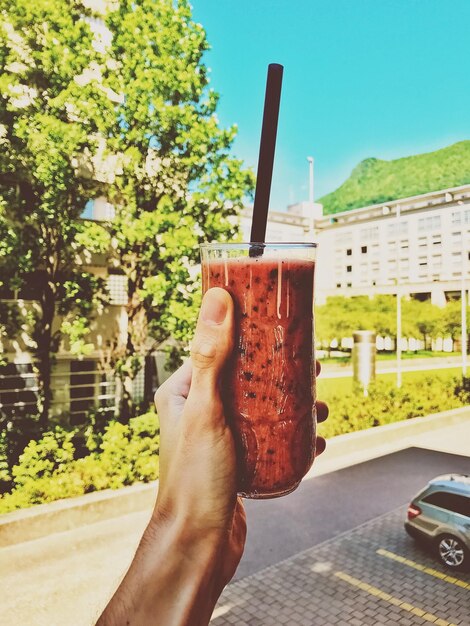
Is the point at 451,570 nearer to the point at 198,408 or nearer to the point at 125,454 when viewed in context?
the point at 125,454

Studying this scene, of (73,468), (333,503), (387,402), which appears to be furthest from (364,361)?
(73,468)

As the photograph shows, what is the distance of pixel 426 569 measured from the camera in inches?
319

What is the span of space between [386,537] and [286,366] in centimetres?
858

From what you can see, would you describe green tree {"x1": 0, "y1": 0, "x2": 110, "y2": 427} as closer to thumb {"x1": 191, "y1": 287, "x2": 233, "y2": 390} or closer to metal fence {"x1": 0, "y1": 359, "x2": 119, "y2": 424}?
metal fence {"x1": 0, "y1": 359, "x2": 119, "y2": 424}

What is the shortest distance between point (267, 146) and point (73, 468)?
9.65 m

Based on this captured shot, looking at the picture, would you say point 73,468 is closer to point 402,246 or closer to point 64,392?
point 64,392

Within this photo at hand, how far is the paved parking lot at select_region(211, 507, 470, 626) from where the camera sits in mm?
6789

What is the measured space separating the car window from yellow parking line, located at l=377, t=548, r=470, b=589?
3.09 ft

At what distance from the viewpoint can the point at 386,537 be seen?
9.25m

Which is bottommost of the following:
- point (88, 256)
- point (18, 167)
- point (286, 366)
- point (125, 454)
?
point (125, 454)

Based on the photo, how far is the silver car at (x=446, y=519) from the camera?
7.96 m

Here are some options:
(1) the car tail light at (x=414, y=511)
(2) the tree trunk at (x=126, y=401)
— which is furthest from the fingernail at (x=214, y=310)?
(2) the tree trunk at (x=126, y=401)

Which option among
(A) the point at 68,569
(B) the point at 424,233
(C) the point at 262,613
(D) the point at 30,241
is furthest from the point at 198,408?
(B) the point at 424,233

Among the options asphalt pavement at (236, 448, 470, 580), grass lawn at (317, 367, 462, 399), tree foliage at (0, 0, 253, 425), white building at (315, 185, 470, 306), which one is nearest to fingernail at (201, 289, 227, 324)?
asphalt pavement at (236, 448, 470, 580)
